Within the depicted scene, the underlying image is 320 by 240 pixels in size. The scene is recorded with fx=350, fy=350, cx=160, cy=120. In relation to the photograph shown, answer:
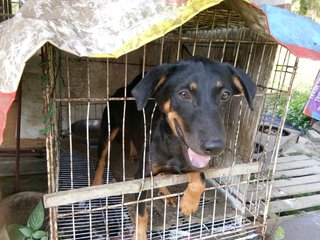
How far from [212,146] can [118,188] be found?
32.6 inches

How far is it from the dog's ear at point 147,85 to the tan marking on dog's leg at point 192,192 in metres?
0.81

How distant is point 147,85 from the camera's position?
215cm

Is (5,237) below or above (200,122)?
below

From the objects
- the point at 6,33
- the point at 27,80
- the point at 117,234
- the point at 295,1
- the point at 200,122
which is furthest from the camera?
the point at 295,1

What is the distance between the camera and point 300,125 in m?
6.70

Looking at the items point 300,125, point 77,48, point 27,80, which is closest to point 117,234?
point 77,48

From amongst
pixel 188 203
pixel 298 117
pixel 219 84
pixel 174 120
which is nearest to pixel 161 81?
pixel 174 120

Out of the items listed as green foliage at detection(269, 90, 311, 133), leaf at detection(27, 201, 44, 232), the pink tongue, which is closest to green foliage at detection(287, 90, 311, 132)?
green foliage at detection(269, 90, 311, 133)

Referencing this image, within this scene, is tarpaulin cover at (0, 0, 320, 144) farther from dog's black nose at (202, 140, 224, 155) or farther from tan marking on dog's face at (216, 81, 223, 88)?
dog's black nose at (202, 140, 224, 155)

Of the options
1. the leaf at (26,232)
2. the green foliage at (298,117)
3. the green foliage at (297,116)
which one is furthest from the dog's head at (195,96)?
the green foliage at (298,117)

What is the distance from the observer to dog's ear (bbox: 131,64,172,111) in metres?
2.13

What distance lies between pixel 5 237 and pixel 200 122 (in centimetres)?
178

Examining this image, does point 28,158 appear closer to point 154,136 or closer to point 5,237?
point 5,237

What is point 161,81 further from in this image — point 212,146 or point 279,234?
point 279,234
